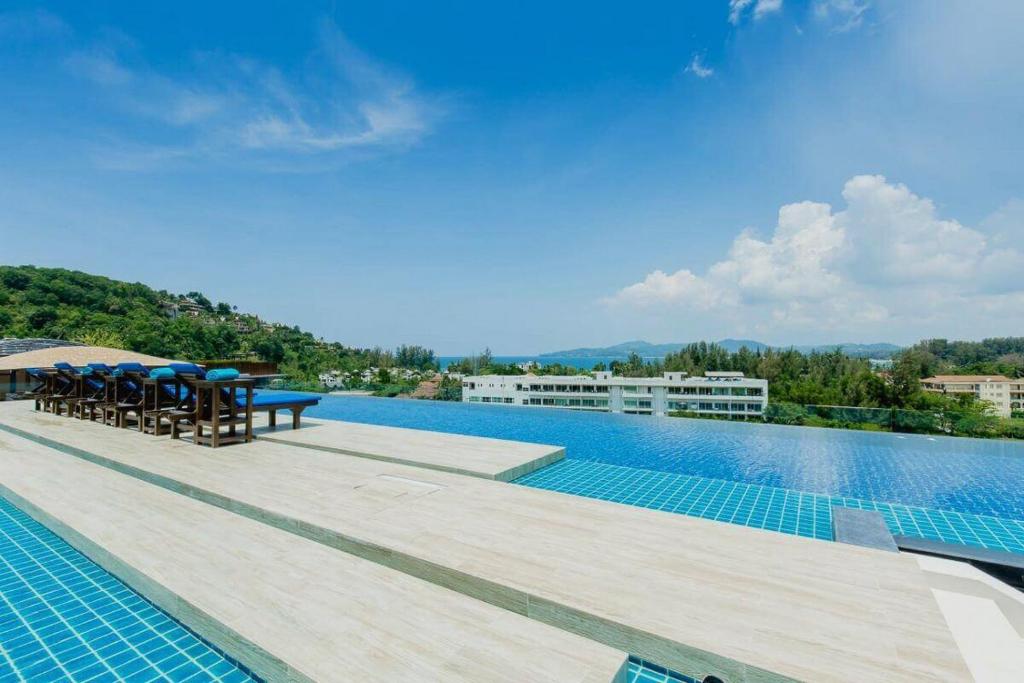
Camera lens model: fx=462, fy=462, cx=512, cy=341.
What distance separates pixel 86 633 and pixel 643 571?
2809 millimetres

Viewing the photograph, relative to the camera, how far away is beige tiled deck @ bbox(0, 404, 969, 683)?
6.03 ft

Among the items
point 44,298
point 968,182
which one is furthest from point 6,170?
point 968,182

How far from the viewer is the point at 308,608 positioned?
2129 millimetres

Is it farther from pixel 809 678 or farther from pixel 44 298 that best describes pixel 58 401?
pixel 44 298

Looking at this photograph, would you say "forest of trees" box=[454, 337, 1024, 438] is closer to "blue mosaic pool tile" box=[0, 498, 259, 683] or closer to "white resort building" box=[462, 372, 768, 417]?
"white resort building" box=[462, 372, 768, 417]

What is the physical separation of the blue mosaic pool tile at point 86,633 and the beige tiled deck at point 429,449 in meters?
2.53

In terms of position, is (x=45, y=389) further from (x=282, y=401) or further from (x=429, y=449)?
(x=429, y=449)

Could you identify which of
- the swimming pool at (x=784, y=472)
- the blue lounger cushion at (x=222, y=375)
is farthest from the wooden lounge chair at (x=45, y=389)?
the swimming pool at (x=784, y=472)

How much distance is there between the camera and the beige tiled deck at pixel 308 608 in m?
1.75

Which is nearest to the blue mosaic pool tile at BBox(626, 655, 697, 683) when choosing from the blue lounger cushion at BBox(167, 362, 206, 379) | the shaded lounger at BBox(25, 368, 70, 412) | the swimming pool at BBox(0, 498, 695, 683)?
the swimming pool at BBox(0, 498, 695, 683)

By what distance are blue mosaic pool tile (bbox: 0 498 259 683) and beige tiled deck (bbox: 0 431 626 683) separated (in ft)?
0.28

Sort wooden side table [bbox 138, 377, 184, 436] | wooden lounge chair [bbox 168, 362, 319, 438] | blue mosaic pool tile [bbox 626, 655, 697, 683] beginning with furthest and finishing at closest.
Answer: wooden side table [bbox 138, 377, 184, 436] → wooden lounge chair [bbox 168, 362, 319, 438] → blue mosaic pool tile [bbox 626, 655, 697, 683]

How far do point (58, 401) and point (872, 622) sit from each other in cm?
1165

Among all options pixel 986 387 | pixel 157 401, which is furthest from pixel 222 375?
pixel 986 387
